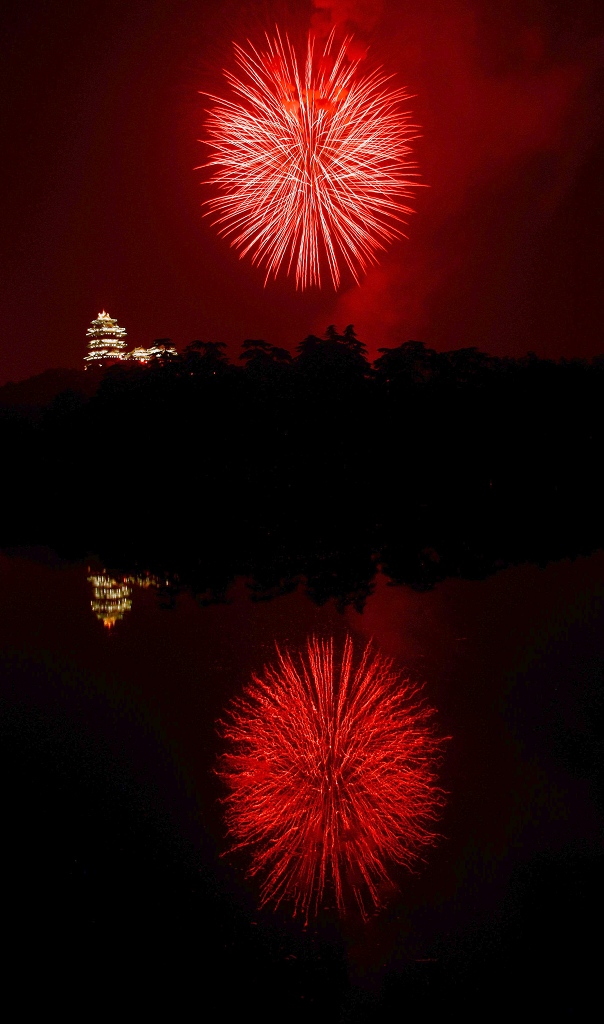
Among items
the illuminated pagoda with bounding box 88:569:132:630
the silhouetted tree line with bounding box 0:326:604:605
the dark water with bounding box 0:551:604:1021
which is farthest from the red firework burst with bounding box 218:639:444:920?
the silhouetted tree line with bounding box 0:326:604:605

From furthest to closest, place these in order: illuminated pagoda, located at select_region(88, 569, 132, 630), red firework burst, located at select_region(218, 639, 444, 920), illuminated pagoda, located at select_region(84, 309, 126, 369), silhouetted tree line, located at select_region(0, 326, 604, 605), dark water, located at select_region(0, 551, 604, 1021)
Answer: illuminated pagoda, located at select_region(84, 309, 126, 369), silhouetted tree line, located at select_region(0, 326, 604, 605), illuminated pagoda, located at select_region(88, 569, 132, 630), red firework burst, located at select_region(218, 639, 444, 920), dark water, located at select_region(0, 551, 604, 1021)

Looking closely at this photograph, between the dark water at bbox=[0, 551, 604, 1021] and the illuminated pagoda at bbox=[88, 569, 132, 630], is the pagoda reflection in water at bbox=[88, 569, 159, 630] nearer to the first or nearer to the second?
the illuminated pagoda at bbox=[88, 569, 132, 630]

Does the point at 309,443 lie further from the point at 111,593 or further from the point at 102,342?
the point at 102,342

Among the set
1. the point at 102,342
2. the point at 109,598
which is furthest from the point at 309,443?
the point at 102,342

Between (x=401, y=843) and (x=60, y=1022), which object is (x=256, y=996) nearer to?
(x=60, y=1022)

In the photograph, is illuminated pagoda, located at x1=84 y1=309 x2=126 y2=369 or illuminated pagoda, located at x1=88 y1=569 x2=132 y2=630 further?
illuminated pagoda, located at x1=84 y1=309 x2=126 y2=369

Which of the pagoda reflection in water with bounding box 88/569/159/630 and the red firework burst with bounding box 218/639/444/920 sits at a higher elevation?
the pagoda reflection in water with bounding box 88/569/159/630
